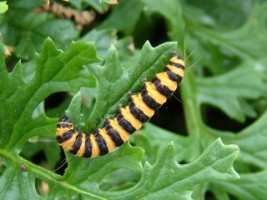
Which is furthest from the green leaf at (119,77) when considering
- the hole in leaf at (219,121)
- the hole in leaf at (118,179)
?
the hole in leaf at (219,121)

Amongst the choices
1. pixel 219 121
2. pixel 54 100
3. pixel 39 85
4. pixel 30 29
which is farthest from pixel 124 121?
pixel 219 121

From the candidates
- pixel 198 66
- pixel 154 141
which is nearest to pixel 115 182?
pixel 154 141

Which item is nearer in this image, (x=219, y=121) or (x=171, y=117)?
(x=171, y=117)

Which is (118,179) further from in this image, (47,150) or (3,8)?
(3,8)

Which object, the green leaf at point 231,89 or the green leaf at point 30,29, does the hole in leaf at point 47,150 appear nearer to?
the green leaf at point 30,29

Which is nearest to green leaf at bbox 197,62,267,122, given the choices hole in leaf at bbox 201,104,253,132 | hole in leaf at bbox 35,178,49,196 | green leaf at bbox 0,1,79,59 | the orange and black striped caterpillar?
hole in leaf at bbox 201,104,253,132

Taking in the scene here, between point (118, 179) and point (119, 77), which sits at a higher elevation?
point (119, 77)

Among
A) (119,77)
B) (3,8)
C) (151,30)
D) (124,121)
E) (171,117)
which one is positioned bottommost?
(171,117)

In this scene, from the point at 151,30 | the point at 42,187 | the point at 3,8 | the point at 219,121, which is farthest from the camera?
the point at 219,121
